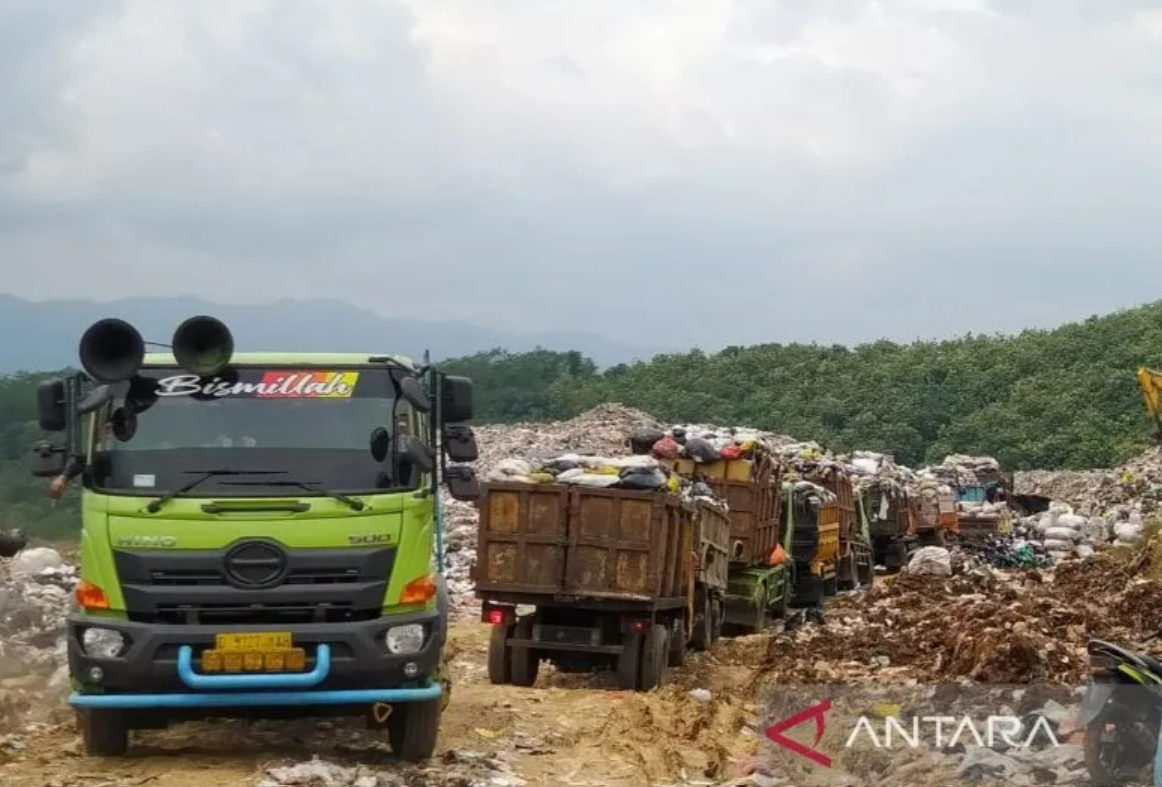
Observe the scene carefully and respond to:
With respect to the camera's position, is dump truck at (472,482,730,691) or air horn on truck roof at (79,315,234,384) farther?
dump truck at (472,482,730,691)

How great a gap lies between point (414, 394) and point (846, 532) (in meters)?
14.6

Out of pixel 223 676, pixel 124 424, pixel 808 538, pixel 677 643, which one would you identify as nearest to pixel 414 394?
pixel 124 424

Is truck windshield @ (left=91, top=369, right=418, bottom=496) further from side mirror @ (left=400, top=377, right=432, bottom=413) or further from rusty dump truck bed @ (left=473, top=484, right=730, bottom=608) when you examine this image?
rusty dump truck bed @ (left=473, top=484, right=730, bottom=608)

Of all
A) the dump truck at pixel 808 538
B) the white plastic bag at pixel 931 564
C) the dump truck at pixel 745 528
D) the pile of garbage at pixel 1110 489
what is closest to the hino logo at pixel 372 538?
the dump truck at pixel 745 528

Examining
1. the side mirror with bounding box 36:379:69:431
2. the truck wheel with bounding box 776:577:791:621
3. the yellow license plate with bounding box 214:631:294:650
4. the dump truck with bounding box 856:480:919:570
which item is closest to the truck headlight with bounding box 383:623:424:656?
the yellow license plate with bounding box 214:631:294:650

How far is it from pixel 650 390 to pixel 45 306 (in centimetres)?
13664

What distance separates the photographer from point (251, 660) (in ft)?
24.0

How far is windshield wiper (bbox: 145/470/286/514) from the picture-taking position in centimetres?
746

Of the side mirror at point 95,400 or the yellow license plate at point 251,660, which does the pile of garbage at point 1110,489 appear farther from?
the side mirror at point 95,400

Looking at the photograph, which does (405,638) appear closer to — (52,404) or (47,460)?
(47,460)

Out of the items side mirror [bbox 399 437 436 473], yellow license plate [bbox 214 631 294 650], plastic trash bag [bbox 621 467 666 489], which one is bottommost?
yellow license plate [bbox 214 631 294 650]

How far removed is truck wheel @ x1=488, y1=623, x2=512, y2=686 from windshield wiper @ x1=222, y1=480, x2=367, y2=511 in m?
4.37

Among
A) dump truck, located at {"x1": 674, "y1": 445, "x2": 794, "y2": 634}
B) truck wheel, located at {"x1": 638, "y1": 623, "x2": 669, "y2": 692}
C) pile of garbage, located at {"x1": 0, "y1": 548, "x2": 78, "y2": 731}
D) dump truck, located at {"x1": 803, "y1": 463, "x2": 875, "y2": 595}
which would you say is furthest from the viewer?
dump truck, located at {"x1": 803, "y1": 463, "x2": 875, "y2": 595}

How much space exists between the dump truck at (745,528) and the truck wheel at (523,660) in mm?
4137
